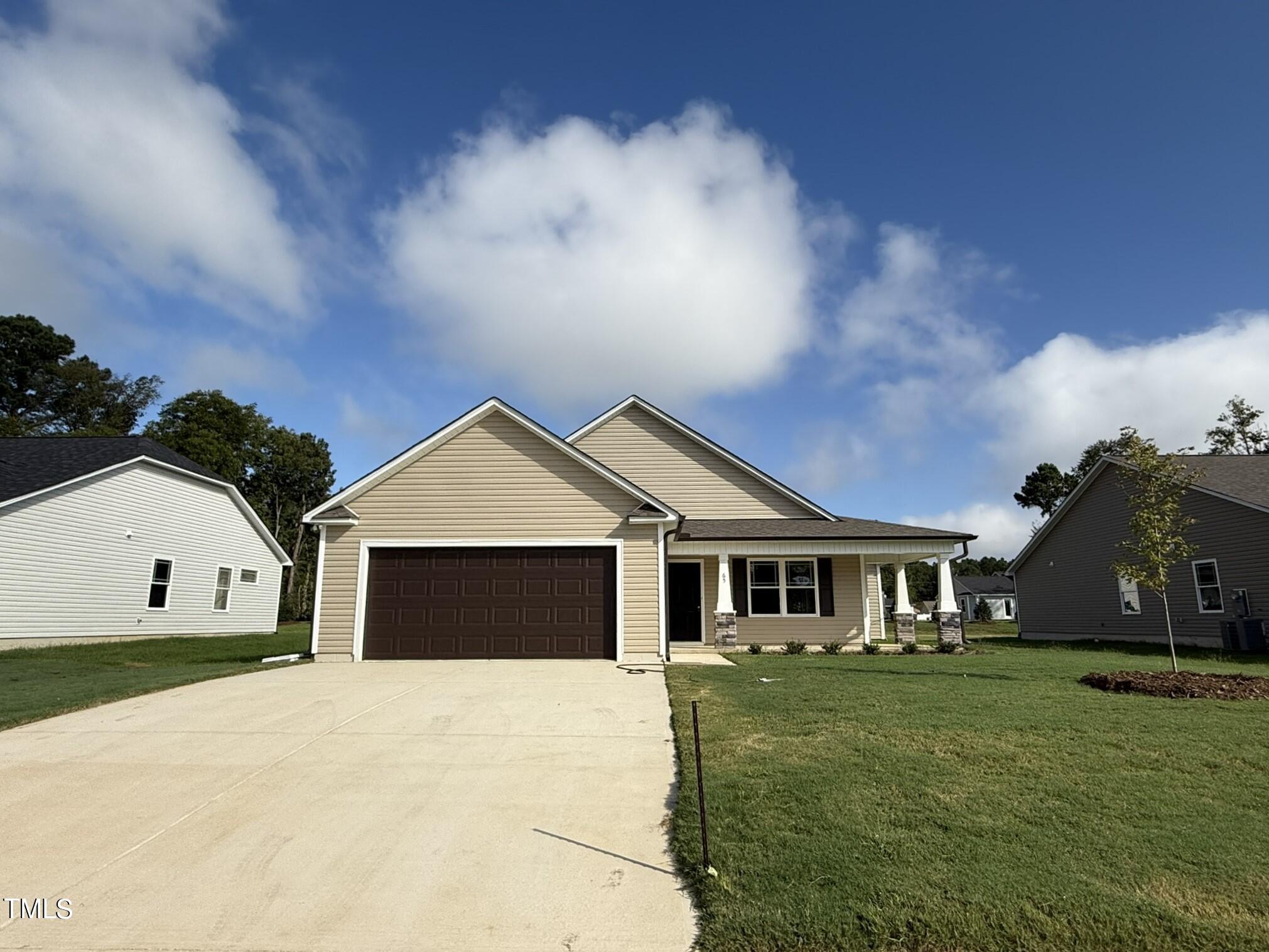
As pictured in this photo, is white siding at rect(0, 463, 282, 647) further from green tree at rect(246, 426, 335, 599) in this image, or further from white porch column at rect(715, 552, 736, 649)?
green tree at rect(246, 426, 335, 599)

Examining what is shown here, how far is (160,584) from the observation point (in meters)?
21.7

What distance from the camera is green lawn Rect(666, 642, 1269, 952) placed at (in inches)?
137

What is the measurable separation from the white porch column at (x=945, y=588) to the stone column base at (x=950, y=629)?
0.18m

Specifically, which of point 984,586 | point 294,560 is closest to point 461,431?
point 294,560

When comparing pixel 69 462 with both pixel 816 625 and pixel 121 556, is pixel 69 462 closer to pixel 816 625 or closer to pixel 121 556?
pixel 121 556

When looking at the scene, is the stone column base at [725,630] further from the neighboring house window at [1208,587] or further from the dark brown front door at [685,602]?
the neighboring house window at [1208,587]

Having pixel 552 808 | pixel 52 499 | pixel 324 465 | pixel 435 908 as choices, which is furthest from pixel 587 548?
pixel 324 465

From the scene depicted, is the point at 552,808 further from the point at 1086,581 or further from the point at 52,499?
the point at 1086,581

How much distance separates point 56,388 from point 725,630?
50.3m

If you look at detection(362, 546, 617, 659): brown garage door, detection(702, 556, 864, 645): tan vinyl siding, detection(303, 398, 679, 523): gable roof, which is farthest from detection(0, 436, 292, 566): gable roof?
detection(702, 556, 864, 645): tan vinyl siding

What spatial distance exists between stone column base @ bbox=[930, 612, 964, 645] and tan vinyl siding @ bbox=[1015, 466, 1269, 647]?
6673 mm

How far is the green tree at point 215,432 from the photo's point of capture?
4100 centimetres

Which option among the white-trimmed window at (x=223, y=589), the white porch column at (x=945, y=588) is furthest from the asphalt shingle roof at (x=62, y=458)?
the white porch column at (x=945, y=588)

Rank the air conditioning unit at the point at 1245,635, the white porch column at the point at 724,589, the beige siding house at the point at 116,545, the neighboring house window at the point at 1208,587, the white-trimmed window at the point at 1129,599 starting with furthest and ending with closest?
the white-trimmed window at the point at 1129,599 < the neighboring house window at the point at 1208,587 < the beige siding house at the point at 116,545 < the air conditioning unit at the point at 1245,635 < the white porch column at the point at 724,589
